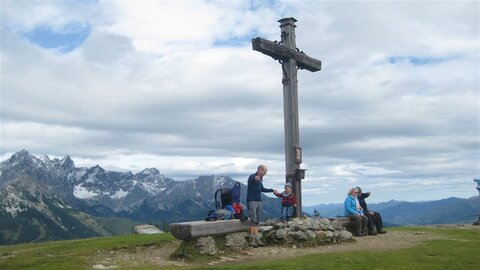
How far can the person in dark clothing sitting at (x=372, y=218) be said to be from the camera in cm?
2308

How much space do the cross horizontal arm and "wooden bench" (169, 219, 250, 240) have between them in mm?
7803

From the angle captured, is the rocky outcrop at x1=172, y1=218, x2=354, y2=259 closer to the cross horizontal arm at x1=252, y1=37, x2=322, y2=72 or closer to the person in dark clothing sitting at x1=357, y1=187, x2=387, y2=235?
the person in dark clothing sitting at x1=357, y1=187, x2=387, y2=235

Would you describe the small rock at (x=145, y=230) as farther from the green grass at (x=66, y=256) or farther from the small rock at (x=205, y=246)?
the small rock at (x=205, y=246)

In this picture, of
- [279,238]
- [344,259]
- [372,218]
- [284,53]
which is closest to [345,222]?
[372,218]

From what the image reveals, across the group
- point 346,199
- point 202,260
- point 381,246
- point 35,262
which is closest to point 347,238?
point 381,246

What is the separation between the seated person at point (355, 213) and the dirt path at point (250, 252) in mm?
839

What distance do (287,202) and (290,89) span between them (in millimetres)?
5341

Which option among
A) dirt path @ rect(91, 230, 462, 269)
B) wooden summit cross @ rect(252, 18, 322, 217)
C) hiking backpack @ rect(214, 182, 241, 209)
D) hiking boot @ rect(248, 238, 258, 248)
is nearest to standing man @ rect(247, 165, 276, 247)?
hiking boot @ rect(248, 238, 258, 248)

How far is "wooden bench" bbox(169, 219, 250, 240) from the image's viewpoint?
16.4 meters

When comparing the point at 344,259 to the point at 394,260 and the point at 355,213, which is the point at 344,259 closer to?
the point at 394,260

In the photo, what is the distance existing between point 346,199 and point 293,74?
6496 millimetres

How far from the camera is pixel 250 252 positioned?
691 inches

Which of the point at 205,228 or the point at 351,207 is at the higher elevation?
the point at 351,207

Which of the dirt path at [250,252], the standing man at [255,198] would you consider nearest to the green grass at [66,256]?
the dirt path at [250,252]
